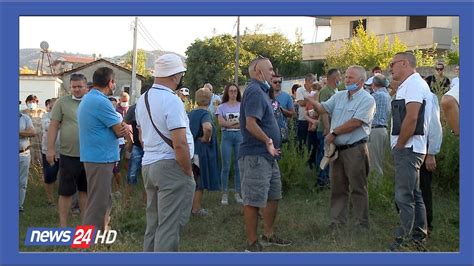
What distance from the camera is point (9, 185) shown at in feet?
11.8

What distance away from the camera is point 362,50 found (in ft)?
14.2

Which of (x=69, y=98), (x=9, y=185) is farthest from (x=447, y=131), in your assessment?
(x=9, y=185)

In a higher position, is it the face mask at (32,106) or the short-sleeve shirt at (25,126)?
the face mask at (32,106)

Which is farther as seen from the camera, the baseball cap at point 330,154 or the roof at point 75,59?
the baseball cap at point 330,154

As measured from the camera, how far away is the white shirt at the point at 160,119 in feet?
13.1

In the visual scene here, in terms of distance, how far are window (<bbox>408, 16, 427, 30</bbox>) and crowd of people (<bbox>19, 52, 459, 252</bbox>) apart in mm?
774

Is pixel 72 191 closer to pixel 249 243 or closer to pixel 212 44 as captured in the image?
pixel 249 243

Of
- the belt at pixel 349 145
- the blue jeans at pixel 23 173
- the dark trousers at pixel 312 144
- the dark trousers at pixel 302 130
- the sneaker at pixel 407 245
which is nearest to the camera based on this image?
the blue jeans at pixel 23 173

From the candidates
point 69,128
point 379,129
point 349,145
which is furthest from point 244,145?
point 379,129

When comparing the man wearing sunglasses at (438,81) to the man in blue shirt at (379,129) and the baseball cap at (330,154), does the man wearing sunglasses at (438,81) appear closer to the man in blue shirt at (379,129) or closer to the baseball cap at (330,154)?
the man in blue shirt at (379,129)

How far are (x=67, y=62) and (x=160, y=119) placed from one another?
670mm

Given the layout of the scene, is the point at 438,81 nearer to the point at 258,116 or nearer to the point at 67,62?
the point at 258,116

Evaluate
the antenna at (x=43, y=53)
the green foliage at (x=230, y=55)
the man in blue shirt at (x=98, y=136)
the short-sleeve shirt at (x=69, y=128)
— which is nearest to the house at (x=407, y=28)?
the green foliage at (x=230, y=55)

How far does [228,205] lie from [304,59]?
3043mm
